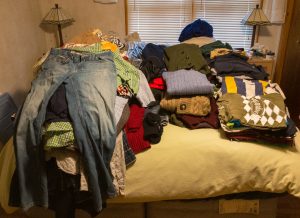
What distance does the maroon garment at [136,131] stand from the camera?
4.17ft

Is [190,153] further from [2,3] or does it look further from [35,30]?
[35,30]

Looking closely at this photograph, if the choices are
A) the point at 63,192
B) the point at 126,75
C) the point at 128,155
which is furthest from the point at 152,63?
the point at 63,192

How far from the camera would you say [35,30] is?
2939 millimetres

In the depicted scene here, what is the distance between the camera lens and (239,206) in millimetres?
1381

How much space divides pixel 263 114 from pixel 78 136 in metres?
0.86

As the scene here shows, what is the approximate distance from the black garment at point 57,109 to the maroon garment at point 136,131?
0.30 m

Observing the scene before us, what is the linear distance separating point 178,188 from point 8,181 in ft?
2.65

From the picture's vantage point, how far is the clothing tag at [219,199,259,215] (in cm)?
138

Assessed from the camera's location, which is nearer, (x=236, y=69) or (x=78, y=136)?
(x=78, y=136)

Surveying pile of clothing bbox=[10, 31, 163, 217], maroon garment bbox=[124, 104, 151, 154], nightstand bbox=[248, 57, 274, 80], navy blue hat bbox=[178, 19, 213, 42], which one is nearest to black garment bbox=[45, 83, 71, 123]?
pile of clothing bbox=[10, 31, 163, 217]

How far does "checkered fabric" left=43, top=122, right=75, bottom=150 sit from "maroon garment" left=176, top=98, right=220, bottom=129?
602mm

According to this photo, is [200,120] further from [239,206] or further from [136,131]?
[239,206]

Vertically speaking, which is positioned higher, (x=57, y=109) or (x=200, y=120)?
(x=57, y=109)

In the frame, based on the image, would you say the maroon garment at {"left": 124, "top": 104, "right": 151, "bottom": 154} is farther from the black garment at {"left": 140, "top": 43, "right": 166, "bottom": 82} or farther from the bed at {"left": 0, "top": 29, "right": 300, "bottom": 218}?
the black garment at {"left": 140, "top": 43, "right": 166, "bottom": 82}
